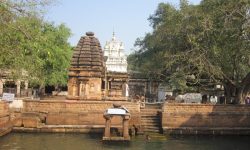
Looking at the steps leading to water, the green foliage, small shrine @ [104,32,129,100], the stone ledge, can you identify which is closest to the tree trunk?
the stone ledge

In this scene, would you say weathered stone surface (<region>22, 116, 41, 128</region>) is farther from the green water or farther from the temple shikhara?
the temple shikhara

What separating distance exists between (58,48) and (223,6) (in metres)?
24.5

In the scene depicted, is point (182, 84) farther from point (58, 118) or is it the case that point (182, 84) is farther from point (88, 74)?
point (58, 118)

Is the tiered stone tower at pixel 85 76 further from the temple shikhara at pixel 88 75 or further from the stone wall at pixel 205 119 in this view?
the stone wall at pixel 205 119

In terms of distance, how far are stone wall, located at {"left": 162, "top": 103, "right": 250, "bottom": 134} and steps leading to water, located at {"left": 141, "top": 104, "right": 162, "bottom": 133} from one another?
22.7 inches

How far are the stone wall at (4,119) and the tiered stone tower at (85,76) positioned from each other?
5715mm

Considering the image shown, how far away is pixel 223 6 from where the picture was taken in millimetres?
26297

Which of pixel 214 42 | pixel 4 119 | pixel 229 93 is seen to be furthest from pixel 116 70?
pixel 4 119

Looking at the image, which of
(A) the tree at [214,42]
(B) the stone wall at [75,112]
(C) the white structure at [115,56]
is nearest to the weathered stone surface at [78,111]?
(B) the stone wall at [75,112]

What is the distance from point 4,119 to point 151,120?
912cm

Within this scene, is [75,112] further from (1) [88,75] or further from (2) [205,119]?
(2) [205,119]

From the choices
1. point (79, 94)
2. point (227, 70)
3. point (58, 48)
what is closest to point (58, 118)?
point (79, 94)

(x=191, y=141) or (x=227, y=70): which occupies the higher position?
(x=227, y=70)

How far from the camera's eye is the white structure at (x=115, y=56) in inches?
1473
